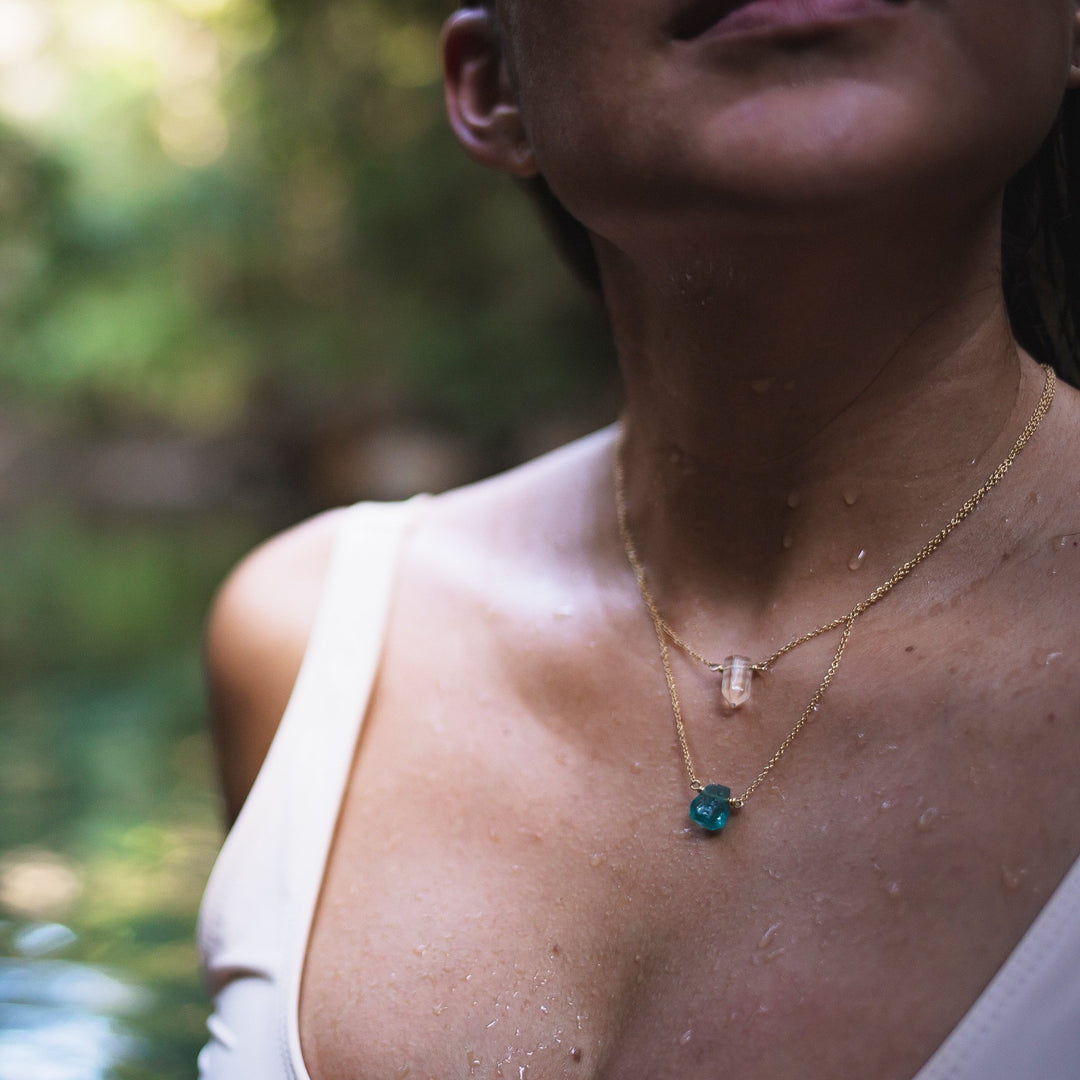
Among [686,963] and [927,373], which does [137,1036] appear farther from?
[927,373]

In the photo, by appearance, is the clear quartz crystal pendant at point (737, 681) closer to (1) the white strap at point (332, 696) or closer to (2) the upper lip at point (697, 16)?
(1) the white strap at point (332, 696)

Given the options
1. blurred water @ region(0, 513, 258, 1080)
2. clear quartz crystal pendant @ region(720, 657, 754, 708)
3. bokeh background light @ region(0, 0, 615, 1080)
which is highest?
clear quartz crystal pendant @ region(720, 657, 754, 708)

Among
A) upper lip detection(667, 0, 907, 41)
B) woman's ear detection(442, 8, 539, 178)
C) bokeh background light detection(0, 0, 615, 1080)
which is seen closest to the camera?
upper lip detection(667, 0, 907, 41)

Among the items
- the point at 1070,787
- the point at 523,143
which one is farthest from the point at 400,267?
the point at 1070,787

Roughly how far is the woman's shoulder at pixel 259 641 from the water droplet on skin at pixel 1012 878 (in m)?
0.94

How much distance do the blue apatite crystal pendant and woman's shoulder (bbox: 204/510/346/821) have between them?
25.0 inches

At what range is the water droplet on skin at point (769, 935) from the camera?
109cm

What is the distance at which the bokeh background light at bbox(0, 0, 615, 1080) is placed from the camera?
838 cm

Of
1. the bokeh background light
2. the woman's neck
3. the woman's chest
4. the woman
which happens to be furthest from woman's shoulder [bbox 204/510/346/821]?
the bokeh background light

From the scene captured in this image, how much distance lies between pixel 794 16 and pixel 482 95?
1.92 ft

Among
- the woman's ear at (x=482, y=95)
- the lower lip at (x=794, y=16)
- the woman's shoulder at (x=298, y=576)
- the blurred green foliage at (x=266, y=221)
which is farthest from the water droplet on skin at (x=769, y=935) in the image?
the blurred green foliage at (x=266, y=221)

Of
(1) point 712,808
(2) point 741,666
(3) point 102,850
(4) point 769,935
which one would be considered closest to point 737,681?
(2) point 741,666

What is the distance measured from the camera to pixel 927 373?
1.25 m

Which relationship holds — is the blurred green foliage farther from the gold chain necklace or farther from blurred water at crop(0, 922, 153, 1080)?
the gold chain necklace
